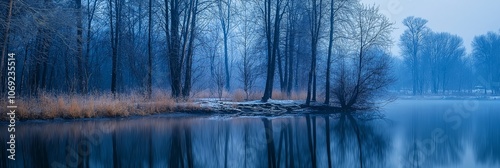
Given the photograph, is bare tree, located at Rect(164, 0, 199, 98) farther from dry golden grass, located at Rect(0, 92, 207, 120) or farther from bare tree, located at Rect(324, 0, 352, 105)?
bare tree, located at Rect(324, 0, 352, 105)

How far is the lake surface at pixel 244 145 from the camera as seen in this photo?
8820 mm

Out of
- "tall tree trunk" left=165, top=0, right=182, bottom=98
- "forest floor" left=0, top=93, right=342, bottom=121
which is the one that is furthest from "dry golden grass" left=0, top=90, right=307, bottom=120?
"tall tree trunk" left=165, top=0, right=182, bottom=98

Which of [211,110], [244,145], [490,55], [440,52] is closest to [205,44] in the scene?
[211,110]

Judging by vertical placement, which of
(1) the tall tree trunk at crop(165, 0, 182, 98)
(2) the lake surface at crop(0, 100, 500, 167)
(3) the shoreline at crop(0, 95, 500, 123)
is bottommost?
(2) the lake surface at crop(0, 100, 500, 167)

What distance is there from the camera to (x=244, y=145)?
11195 millimetres

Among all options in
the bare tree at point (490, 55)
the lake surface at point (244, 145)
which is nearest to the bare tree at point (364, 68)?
the lake surface at point (244, 145)

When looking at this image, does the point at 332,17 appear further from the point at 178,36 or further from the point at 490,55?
the point at 490,55

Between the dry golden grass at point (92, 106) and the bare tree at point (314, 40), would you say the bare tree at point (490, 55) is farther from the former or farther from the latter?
the dry golden grass at point (92, 106)

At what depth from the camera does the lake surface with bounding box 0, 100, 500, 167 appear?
8.82 metres

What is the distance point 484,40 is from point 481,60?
3058 millimetres

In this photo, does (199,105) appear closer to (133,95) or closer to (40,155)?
(133,95)

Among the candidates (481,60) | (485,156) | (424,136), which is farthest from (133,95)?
(481,60)

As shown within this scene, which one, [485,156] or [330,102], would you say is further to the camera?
[330,102]

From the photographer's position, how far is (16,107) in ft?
51.8
